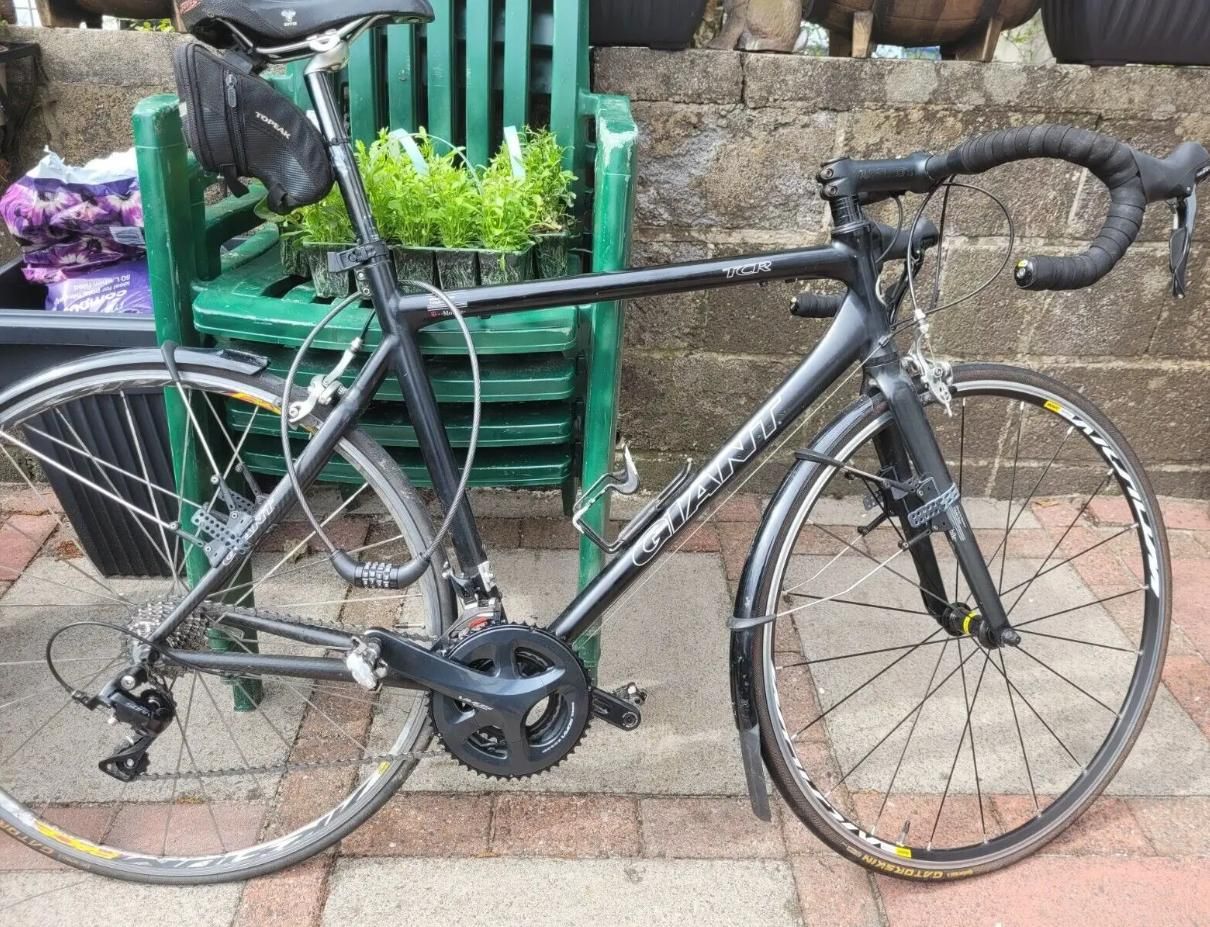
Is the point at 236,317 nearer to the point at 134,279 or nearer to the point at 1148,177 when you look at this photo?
the point at 134,279

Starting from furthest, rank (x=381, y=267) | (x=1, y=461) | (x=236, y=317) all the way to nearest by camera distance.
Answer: (x=1, y=461) < (x=236, y=317) < (x=381, y=267)

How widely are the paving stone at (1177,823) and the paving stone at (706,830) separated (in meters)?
0.82

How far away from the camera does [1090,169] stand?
1.45 meters

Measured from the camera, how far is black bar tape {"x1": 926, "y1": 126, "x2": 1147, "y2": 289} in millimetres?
1432

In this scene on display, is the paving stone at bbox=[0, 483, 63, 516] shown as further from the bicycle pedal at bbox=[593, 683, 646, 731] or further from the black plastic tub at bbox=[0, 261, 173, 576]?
the bicycle pedal at bbox=[593, 683, 646, 731]

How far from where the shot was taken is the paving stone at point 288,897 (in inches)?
71.2

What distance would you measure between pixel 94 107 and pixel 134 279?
0.84 m

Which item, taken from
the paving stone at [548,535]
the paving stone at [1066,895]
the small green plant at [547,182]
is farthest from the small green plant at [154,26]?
the paving stone at [1066,895]

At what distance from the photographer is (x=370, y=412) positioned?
1.89 metres

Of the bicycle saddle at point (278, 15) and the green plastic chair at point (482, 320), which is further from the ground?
the bicycle saddle at point (278, 15)

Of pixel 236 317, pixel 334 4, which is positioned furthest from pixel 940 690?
pixel 334 4

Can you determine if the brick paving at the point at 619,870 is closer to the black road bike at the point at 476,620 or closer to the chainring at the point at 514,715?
the black road bike at the point at 476,620

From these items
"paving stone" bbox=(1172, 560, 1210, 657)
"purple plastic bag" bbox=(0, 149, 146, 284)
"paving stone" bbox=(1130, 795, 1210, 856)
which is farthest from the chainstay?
"paving stone" bbox=(1172, 560, 1210, 657)

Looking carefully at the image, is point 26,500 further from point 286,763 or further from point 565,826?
point 565,826
